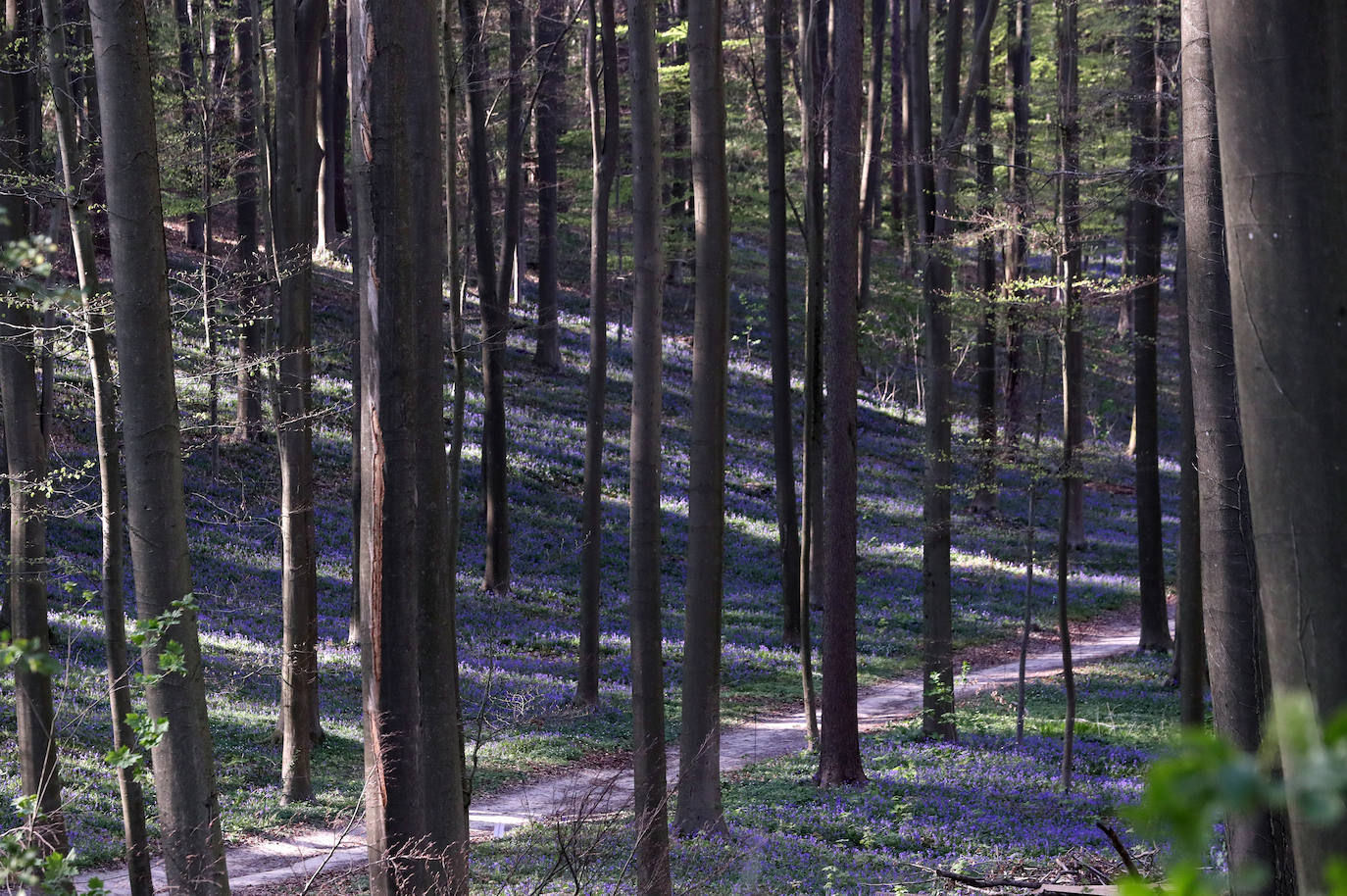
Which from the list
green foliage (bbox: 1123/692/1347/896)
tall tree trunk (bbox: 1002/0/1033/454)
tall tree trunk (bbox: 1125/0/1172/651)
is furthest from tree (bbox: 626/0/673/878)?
tall tree trunk (bbox: 1002/0/1033/454)

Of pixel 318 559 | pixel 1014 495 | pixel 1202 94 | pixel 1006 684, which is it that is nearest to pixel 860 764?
pixel 1006 684

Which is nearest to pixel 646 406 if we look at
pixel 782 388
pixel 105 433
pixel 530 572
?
pixel 105 433

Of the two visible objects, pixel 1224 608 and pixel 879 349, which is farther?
pixel 879 349

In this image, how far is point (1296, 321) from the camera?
2.87m

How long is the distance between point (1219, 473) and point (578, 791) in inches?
366

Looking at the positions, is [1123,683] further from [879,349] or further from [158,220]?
[879,349]

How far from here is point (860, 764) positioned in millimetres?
12867

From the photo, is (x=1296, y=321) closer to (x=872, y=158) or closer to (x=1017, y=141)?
(x=1017, y=141)

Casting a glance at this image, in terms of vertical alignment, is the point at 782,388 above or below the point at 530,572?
above

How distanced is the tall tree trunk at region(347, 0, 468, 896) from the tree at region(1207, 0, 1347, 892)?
444cm

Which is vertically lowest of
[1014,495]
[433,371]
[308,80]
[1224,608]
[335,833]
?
[1014,495]

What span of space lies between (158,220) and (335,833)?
758cm

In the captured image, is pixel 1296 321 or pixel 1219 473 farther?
pixel 1219 473

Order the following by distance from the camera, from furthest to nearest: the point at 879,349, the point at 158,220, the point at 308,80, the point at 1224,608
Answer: the point at 879,349 → the point at 308,80 → the point at 158,220 → the point at 1224,608
